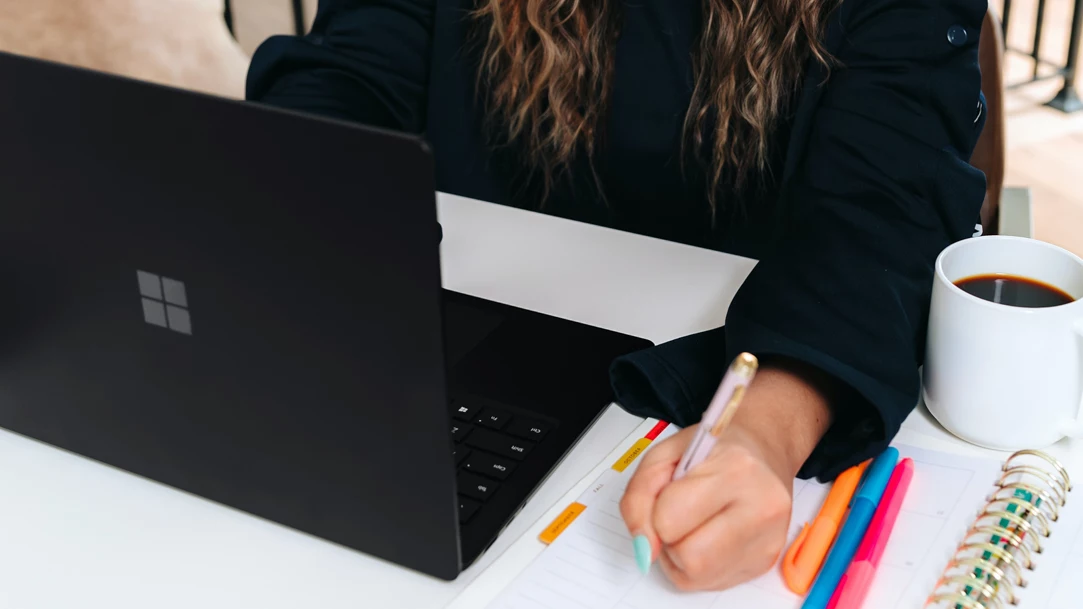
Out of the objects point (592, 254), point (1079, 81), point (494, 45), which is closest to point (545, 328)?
point (592, 254)

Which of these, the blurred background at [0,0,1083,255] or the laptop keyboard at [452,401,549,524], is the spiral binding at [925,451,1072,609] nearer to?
the laptop keyboard at [452,401,549,524]

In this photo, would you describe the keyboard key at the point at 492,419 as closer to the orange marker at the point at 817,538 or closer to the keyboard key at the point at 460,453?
the keyboard key at the point at 460,453

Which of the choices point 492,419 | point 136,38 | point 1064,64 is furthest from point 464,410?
point 1064,64

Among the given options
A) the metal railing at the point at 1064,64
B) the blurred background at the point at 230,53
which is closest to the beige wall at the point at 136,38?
the blurred background at the point at 230,53

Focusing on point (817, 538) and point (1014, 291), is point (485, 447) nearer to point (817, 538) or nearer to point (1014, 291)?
Result: point (817, 538)

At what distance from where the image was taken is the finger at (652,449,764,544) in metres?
0.49

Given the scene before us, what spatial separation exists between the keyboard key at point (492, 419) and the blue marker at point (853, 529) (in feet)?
0.68

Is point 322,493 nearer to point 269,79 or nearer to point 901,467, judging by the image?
point 901,467

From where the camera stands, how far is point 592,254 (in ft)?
2.83

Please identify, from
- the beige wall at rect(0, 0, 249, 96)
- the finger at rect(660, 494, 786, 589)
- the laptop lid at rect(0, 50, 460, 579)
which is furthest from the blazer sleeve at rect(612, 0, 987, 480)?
the beige wall at rect(0, 0, 249, 96)

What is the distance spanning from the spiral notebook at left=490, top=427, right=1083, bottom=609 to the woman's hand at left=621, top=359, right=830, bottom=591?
0.08 feet

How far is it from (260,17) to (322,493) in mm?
1971

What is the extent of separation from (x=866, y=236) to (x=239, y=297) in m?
0.42

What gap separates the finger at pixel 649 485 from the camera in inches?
19.4
